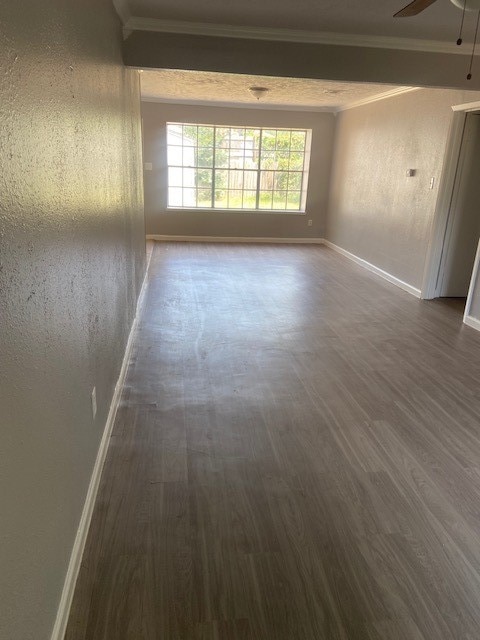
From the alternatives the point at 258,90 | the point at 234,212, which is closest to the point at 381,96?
the point at 258,90

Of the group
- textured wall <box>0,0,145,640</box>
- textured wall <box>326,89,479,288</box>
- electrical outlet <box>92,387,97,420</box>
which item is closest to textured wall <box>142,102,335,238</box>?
textured wall <box>326,89,479,288</box>

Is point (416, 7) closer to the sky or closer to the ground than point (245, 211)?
closer to the sky

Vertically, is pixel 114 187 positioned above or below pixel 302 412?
above

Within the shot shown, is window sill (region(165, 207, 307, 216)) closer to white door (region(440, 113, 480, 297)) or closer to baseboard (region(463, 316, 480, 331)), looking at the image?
white door (region(440, 113, 480, 297))

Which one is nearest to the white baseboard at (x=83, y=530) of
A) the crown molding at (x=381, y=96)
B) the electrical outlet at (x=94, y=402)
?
the electrical outlet at (x=94, y=402)

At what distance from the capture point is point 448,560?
1.77 m

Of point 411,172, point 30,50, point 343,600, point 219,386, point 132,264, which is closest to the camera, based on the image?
point 30,50

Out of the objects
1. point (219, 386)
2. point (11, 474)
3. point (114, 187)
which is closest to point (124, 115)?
point (114, 187)

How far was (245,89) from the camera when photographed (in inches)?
257

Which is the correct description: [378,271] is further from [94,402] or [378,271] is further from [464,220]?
[94,402]

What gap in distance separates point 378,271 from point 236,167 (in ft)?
12.0

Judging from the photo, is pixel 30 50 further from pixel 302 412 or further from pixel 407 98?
pixel 407 98

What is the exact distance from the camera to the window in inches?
335

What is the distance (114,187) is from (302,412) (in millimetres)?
1785
